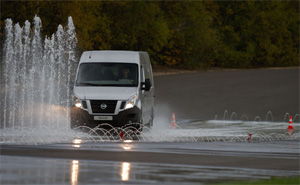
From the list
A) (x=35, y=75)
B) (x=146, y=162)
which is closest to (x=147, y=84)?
(x=146, y=162)

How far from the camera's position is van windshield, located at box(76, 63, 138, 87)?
2384 centimetres

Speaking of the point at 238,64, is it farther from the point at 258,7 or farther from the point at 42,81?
the point at 42,81

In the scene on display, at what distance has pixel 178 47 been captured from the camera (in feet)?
249

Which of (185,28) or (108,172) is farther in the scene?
(185,28)

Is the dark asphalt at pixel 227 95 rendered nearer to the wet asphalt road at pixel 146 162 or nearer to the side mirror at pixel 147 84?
the side mirror at pixel 147 84

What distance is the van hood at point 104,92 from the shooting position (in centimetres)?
2317

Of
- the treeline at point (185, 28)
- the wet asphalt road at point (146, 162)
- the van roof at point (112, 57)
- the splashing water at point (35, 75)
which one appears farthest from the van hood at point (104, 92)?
the treeline at point (185, 28)

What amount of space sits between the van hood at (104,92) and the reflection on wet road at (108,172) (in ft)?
26.6

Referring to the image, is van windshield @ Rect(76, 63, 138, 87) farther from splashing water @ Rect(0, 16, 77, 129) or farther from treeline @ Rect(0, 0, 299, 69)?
treeline @ Rect(0, 0, 299, 69)

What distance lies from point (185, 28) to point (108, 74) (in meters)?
50.1

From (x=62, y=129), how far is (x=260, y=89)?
86.3 ft

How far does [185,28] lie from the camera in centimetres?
7381

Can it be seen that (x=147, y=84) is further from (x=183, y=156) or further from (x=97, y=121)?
(x=183, y=156)

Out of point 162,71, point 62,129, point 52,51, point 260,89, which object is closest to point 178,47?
point 162,71
